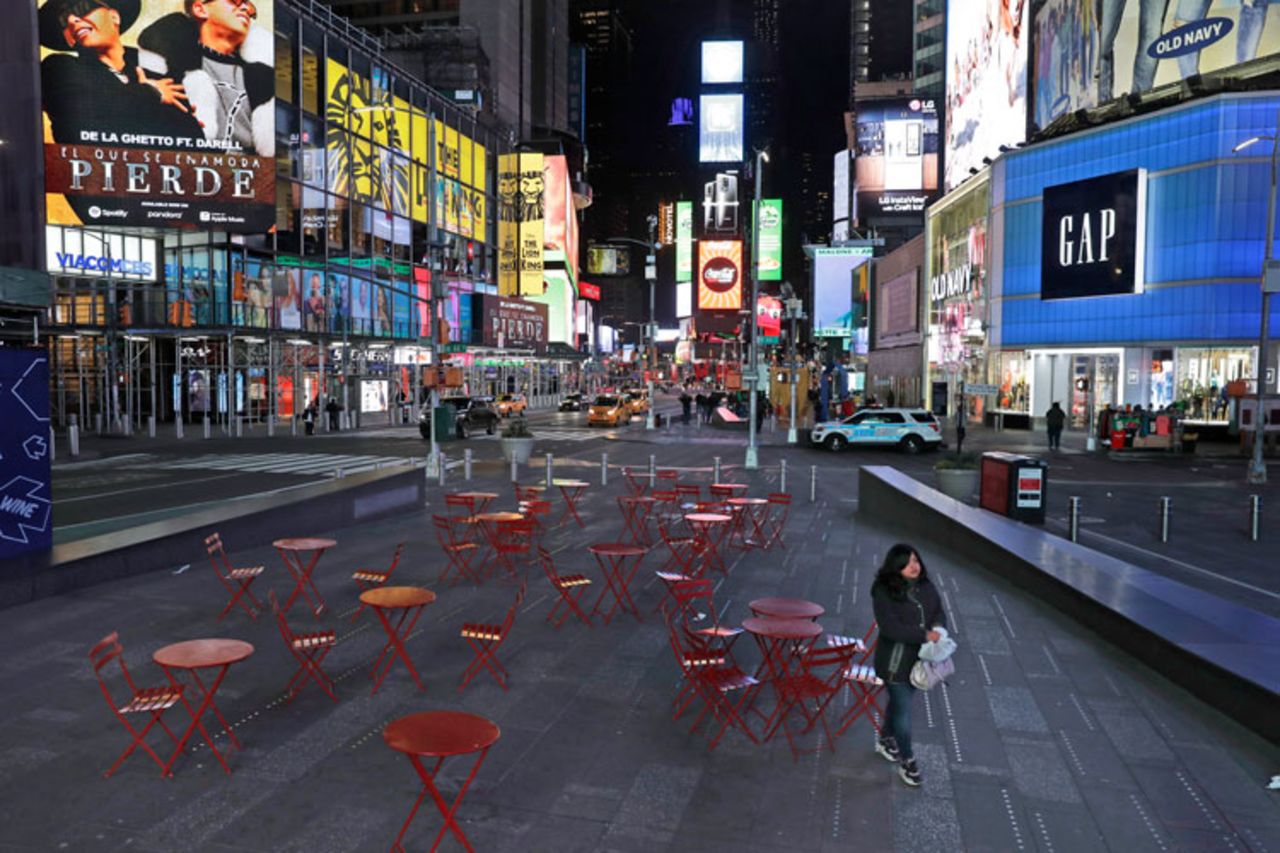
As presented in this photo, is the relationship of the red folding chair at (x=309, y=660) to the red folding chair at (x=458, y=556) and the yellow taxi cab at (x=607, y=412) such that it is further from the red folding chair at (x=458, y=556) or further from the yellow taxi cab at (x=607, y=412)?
the yellow taxi cab at (x=607, y=412)

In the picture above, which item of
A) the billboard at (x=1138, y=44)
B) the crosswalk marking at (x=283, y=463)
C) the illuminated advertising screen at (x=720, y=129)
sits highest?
the illuminated advertising screen at (x=720, y=129)

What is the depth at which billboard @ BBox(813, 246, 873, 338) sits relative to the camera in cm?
11138

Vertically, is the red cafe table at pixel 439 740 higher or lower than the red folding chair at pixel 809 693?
higher

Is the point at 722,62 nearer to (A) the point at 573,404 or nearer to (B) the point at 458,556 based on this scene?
(A) the point at 573,404

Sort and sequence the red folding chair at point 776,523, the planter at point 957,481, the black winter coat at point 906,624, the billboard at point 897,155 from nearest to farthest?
1. the black winter coat at point 906,624
2. the red folding chair at point 776,523
3. the planter at point 957,481
4. the billboard at point 897,155

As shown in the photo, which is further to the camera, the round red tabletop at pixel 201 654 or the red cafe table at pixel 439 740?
the round red tabletop at pixel 201 654

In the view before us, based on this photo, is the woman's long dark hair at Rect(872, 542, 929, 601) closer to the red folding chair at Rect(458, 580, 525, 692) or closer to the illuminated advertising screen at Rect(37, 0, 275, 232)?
the red folding chair at Rect(458, 580, 525, 692)

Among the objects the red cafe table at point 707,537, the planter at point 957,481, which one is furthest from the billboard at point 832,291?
the red cafe table at point 707,537

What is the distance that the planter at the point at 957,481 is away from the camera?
19172mm

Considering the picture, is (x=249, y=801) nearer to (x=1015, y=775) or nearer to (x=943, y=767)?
(x=943, y=767)

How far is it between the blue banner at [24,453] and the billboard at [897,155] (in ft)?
272

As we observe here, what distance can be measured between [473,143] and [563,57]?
206 ft

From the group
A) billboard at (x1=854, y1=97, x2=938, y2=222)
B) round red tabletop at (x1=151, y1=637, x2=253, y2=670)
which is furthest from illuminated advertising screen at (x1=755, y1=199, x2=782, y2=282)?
round red tabletop at (x1=151, y1=637, x2=253, y2=670)

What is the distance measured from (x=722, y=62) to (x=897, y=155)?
3650 cm
